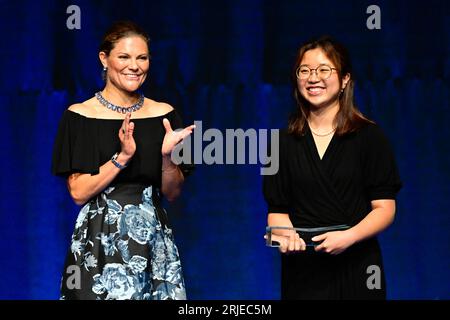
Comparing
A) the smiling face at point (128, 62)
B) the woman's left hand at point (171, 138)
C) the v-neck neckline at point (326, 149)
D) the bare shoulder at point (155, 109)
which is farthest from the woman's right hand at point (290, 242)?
the smiling face at point (128, 62)

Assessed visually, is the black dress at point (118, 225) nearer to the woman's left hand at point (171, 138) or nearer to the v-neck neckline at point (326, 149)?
the woman's left hand at point (171, 138)

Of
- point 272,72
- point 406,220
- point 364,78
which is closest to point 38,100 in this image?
point 272,72

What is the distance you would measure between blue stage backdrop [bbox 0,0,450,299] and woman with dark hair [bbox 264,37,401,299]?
1.23 metres

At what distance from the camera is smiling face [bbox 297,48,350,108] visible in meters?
2.93

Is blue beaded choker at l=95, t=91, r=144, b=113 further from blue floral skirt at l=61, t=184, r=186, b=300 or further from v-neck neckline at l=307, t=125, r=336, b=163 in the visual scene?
v-neck neckline at l=307, t=125, r=336, b=163

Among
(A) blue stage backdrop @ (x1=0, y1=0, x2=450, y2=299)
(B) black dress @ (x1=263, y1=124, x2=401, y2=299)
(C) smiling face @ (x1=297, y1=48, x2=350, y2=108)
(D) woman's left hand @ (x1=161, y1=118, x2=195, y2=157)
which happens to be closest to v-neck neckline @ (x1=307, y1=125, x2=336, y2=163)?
(B) black dress @ (x1=263, y1=124, x2=401, y2=299)

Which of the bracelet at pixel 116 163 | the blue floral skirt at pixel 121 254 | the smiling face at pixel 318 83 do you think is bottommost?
the blue floral skirt at pixel 121 254

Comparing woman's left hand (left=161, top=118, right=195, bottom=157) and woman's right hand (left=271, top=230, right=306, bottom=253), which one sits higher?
woman's left hand (left=161, top=118, right=195, bottom=157)

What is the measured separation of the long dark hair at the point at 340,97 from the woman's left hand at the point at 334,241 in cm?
32

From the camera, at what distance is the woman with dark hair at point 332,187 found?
290cm

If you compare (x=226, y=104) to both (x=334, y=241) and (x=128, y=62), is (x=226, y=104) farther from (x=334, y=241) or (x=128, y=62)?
(x=334, y=241)

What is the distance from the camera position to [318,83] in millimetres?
2928

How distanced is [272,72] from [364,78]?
0.41 metres
